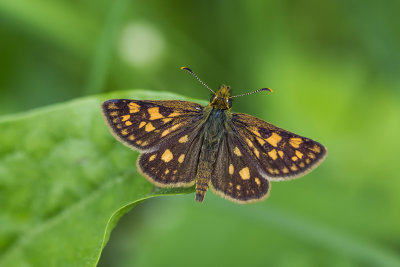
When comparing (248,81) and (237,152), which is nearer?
(237,152)

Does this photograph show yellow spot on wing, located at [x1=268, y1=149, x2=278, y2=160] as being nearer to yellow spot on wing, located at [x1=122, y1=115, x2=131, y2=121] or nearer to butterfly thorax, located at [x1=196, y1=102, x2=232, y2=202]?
butterfly thorax, located at [x1=196, y1=102, x2=232, y2=202]

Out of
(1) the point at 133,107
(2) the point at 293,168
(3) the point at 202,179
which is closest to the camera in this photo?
(3) the point at 202,179

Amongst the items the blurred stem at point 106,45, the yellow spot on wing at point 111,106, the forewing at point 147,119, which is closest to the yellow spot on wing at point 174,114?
the forewing at point 147,119

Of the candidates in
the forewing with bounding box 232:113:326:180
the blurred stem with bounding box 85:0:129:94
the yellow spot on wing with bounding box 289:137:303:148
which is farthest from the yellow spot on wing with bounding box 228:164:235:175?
the blurred stem with bounding box 85:0:129:94

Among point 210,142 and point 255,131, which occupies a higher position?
point 255,131


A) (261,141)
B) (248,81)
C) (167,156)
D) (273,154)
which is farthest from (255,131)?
(248,81)

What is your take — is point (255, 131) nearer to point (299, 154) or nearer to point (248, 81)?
point (299, 154)

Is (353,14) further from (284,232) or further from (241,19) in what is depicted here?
(284,232)
